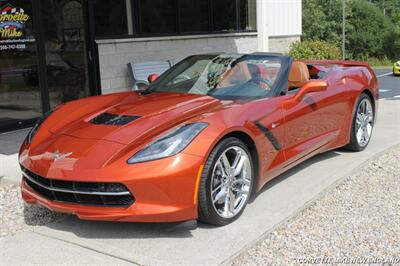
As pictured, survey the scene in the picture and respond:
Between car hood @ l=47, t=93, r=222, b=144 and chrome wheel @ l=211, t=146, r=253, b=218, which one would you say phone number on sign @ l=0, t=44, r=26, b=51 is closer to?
car hood @ l=47, t=93, r=222, b=144

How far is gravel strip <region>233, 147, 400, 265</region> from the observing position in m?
3.47

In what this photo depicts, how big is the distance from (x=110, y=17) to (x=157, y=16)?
1193mm

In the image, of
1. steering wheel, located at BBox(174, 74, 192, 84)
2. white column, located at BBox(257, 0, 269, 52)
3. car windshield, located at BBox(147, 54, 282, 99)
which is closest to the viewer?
car windshield, located at BBox(147, 54, 282, 99)

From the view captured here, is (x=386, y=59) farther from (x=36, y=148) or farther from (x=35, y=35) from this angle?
Answer: (x=36, y=148)

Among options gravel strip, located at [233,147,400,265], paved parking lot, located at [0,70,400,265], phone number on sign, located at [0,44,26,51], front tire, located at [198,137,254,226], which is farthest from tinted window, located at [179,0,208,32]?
front tire, located at [198,137,254,226]

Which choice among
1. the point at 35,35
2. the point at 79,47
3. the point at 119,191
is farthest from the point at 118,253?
the point at 79,47

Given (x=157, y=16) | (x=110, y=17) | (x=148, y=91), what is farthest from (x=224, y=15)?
(x=148, y=91)

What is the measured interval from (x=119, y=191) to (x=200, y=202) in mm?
586

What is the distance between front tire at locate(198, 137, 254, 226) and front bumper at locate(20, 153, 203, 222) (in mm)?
122

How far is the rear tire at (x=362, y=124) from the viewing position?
6016mm

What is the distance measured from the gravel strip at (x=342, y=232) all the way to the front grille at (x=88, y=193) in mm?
882

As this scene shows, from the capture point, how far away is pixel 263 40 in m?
13.5

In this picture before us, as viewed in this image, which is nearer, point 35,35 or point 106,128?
point 106,128

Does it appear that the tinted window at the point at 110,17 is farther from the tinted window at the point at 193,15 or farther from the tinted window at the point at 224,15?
the tinted window at the point at 224,15
